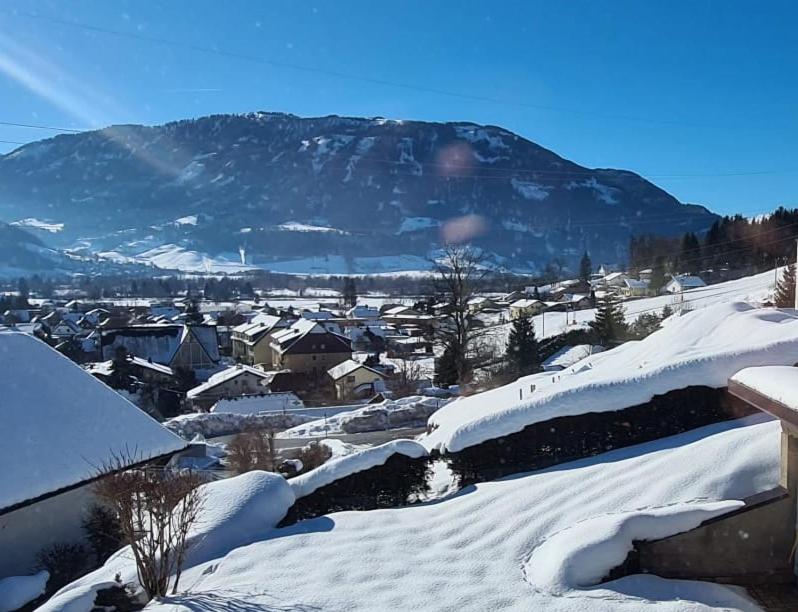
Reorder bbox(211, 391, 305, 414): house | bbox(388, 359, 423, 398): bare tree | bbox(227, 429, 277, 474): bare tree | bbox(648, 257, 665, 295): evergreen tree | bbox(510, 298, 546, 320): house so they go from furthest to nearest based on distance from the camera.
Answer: bbox(648, 257, 665, 295): evergreen tree, bbox(510, 298, 546, 320): house, bbox(388, 359, 423, 398): bare tree, bbox(211, 391, 305, 414): house, bbox(227, 429, 277, 474): bare tree

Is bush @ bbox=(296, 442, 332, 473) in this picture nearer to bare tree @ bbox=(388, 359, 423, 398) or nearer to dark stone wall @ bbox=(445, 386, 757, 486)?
dark stone wall @ bbox=(445, 386, 757, 486)

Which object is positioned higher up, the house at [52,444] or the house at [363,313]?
the house at [363,313]

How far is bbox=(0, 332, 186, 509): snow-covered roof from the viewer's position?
8922 mm

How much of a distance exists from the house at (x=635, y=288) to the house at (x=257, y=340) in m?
33.0

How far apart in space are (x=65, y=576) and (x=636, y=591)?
7.57 metres

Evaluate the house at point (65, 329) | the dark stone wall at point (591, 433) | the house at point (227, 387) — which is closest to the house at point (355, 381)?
the house at point (227, 387)

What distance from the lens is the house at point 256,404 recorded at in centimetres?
2714

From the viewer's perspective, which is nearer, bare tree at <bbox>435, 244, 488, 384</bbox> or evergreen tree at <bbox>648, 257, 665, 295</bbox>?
bare tree at <bbox>435, 244, 488, 384</bbox>

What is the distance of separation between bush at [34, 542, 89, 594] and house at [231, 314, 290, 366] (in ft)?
130

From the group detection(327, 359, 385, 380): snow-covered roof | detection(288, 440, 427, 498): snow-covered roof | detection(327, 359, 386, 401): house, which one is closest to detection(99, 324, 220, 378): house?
detection(327, 359, 385, 380): snow-covered roof

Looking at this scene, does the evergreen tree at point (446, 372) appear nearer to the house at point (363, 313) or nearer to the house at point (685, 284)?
the house at point (685, 284)

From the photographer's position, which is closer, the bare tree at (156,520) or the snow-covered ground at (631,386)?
the bare tree at (156,520)

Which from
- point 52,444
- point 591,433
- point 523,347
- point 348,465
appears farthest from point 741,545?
point 523,347

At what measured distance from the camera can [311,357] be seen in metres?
41.8
